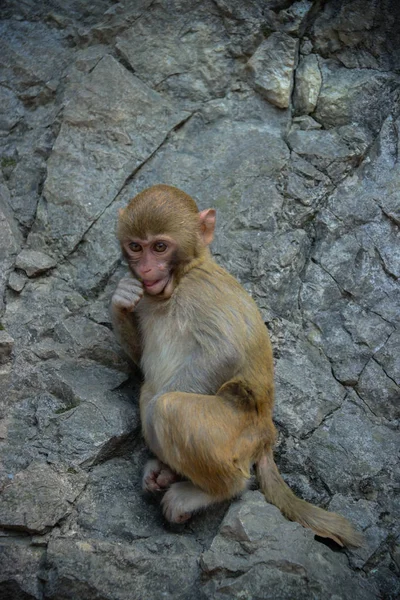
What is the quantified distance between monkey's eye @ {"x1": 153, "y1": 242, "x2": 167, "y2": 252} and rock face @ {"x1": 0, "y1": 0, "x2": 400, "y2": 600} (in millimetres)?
1004

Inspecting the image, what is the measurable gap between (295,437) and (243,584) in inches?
53.9

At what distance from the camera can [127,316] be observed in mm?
5145

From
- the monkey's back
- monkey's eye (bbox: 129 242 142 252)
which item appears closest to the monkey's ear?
the monkey's back

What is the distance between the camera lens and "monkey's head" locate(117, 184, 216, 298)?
189 inches

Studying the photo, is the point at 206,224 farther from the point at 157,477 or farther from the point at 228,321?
A: the point at 157,477

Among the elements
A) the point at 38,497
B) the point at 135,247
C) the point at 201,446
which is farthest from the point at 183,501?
the point at 135,247

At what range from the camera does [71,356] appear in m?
5.41

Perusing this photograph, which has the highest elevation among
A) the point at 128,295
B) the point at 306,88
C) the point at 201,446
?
the point at 306,88

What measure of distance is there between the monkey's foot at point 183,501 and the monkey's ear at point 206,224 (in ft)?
5.55

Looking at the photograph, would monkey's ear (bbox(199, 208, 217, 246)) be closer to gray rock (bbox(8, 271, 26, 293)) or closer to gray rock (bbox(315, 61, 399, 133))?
gray rock (bbox(8, 271, 26, 293))

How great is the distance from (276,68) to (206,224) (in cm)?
186

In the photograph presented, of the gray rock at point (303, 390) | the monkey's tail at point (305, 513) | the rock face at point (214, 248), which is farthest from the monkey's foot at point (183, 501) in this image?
the gray rock at point (303, 390)

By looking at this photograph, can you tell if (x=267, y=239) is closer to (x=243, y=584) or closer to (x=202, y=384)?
(x=202, y=384)

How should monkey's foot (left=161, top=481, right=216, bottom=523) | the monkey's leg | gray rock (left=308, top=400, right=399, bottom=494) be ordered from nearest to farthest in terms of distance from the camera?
the monkey's leg → monkey's foot (left=161, top=481, right=216, bottom=523) → gray rock (left=308, top=400, right=399, bottom=494)
